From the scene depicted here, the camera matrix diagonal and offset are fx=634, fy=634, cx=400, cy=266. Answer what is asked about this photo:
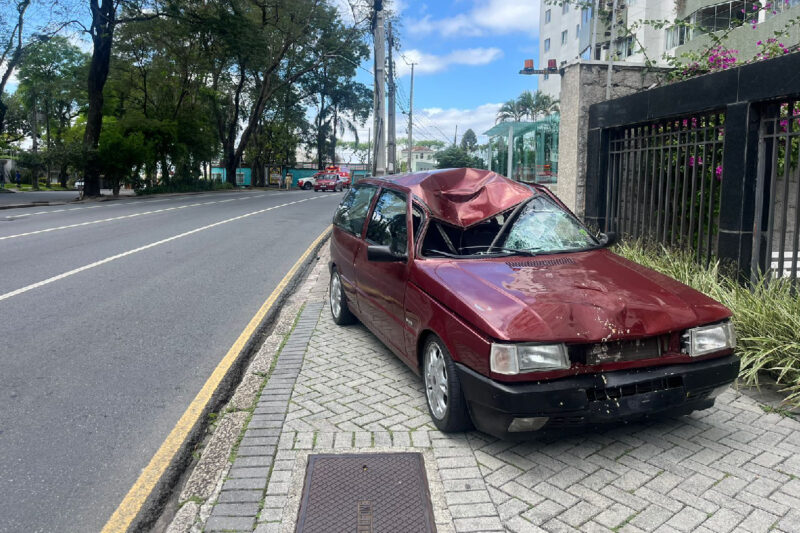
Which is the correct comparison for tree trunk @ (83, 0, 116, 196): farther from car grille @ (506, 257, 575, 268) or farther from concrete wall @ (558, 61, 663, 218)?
car grille @ (506, 257, 575, 268)

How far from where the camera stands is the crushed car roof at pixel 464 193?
5.09 meters

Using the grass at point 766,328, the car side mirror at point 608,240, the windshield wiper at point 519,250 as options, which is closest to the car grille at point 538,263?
the windshield wiper at point 519,250

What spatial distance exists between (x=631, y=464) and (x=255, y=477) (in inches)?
82.8

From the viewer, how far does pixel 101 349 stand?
5.73m

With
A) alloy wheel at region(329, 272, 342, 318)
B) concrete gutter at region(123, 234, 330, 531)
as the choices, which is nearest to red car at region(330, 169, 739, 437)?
concrete gutter at region(123, 234, 330, 531)

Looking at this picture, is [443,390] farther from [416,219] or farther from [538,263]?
[416,219]

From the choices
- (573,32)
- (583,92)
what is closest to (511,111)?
(573,32)

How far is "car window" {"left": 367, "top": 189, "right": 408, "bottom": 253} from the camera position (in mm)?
4980

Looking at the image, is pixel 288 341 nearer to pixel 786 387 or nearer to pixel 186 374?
pixel 186 374

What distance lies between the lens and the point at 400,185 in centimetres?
552

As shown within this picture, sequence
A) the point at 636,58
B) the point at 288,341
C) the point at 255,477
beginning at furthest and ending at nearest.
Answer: the point at 636,58, the point at 288,341, the point at 255,477

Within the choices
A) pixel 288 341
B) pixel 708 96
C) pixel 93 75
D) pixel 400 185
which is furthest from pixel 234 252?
pixel 93 75

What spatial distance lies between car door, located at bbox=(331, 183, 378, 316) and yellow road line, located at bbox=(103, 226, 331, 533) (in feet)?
3.64

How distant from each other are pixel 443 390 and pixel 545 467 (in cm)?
76
